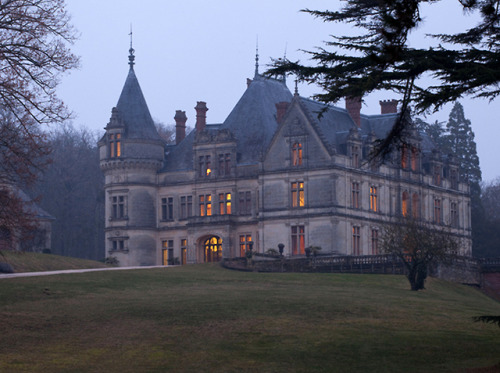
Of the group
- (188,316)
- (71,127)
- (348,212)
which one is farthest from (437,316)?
(71,127)

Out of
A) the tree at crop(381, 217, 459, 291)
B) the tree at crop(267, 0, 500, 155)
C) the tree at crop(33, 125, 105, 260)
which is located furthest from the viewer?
the tree at crop(33, 125, 105, 260)

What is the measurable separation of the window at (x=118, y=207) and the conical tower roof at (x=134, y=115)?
4.52 metres

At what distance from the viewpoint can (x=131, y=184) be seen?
70625 mm

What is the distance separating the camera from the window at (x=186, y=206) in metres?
69.8

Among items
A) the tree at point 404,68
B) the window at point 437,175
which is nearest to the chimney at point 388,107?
the window at point 437,175

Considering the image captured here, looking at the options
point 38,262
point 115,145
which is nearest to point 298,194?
point 115,145

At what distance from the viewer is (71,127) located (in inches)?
4259

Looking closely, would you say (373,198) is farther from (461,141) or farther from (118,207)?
(461,141)

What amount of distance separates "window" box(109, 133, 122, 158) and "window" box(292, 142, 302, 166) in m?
14.4

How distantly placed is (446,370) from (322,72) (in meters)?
7.15

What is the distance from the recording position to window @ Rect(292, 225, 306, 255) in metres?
62.4

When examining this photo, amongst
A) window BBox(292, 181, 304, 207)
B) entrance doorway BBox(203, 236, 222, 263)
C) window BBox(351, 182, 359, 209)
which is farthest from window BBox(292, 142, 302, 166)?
entrance doorway BBox(203, 236, 222, 263)

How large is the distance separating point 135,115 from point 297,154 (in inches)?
577

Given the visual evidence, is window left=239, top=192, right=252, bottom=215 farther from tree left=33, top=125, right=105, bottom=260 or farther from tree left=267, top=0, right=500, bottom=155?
tree left=267, top=0, right=500, bottom=155
